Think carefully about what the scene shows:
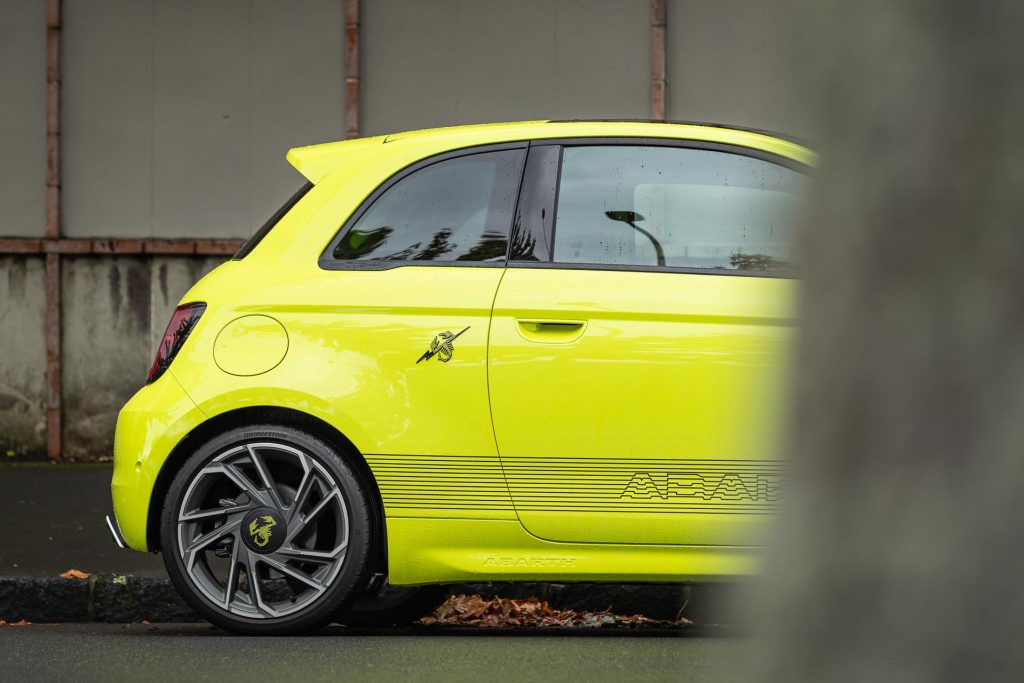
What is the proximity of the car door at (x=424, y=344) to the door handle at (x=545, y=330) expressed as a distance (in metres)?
0.12

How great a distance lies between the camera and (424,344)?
446cm

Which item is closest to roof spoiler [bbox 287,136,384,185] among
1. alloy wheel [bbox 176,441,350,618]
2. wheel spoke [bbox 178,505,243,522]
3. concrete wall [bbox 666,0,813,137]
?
alloy wheel [bbox 176,441,350,618]

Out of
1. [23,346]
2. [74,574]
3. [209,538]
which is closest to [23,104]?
[23,346]

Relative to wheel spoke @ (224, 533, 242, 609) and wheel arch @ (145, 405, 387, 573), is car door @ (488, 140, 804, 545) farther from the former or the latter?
wheel spoke @ (224, 533, 242, 609)

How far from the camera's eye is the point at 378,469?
14.6ft

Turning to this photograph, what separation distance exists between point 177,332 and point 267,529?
727 mm

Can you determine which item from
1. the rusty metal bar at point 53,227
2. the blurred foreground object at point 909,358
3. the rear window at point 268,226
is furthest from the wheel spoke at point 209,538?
the rusty metal bar at point 53,227

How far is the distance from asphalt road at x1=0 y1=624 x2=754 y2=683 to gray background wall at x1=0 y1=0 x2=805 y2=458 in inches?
211

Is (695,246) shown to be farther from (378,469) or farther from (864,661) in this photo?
(864,661)

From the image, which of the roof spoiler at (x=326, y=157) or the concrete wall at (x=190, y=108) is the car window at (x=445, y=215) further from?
the concrete wall at (x=190, y=108)

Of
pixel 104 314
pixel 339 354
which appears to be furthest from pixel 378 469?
pixel 104 314

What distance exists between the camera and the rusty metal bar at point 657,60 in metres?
9.78

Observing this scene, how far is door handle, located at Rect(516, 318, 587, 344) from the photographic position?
14.5 feet

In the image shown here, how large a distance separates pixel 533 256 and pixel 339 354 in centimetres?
68
